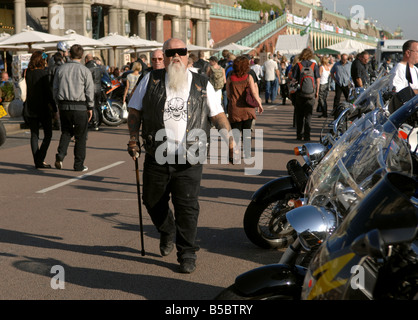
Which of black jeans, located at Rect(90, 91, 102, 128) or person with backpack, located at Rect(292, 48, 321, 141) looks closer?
person with backpack, located at Rect(292, 48, 321, 141)

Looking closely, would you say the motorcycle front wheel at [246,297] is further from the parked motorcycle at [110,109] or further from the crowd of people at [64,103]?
the parked motorcycle at [110,109]

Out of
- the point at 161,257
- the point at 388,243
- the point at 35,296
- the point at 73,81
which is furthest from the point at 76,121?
the point at 388,243

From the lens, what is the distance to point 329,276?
2523mm

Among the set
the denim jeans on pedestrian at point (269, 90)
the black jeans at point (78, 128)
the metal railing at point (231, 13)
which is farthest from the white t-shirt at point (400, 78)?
the metal railing at point (231, 13)

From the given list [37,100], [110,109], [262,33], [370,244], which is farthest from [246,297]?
[262,33]

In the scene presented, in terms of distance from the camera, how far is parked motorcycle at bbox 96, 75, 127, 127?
17.6 m

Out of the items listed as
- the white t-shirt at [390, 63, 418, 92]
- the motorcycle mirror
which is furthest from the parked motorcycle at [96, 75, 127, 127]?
the motorcycle mirror

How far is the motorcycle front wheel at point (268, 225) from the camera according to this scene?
5867 millimetres

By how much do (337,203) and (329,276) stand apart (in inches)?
45.3

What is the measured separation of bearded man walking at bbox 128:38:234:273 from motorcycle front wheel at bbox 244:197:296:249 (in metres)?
0.69

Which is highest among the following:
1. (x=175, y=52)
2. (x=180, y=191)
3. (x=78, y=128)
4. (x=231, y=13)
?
(x=231, y=13)

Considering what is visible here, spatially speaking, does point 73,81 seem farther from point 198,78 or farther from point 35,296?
point 35,296

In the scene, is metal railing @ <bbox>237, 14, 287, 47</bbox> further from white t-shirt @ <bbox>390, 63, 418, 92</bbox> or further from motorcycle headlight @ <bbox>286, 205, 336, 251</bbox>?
motorcycle headlight @ <bbox>286, 205, 336, 251</bbox>

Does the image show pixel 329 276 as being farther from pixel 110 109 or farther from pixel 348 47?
pixel 348 47
